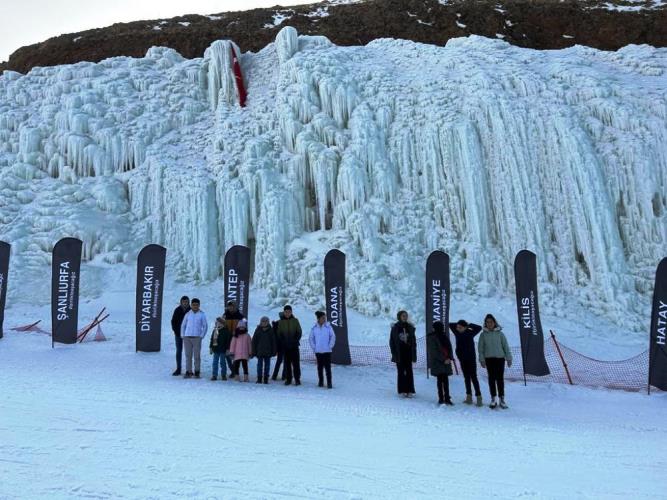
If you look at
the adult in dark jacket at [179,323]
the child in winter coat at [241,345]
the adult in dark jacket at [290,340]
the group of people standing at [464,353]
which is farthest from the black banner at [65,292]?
the group of people standing at [464,353]

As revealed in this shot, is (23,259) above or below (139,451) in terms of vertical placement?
above

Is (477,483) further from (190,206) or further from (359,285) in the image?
(190,206)

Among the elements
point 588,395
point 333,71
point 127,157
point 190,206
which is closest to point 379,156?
point 333,71

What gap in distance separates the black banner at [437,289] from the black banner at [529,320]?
1.67m

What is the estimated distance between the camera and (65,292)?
1431 centimetres

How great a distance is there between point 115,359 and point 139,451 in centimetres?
746

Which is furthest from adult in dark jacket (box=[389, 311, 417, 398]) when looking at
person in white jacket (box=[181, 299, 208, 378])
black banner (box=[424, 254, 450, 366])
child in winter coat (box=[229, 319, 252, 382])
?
black banner (box=[424, 254, 450, 366])

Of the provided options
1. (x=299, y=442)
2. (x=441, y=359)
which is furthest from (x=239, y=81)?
(x=299, y=442)

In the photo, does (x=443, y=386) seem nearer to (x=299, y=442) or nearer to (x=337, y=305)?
(x=299, y=442)

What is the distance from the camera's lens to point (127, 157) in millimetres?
25859

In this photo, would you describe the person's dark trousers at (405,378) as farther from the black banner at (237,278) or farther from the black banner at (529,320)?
the black banner at (237,278)

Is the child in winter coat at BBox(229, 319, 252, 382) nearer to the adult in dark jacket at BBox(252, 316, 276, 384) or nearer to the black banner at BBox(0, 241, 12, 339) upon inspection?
the adult in dark jacket at BBox(252, 316, 276, 384)

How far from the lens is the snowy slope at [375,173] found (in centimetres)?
2061

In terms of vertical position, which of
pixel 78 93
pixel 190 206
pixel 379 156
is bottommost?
pixel 190 206
